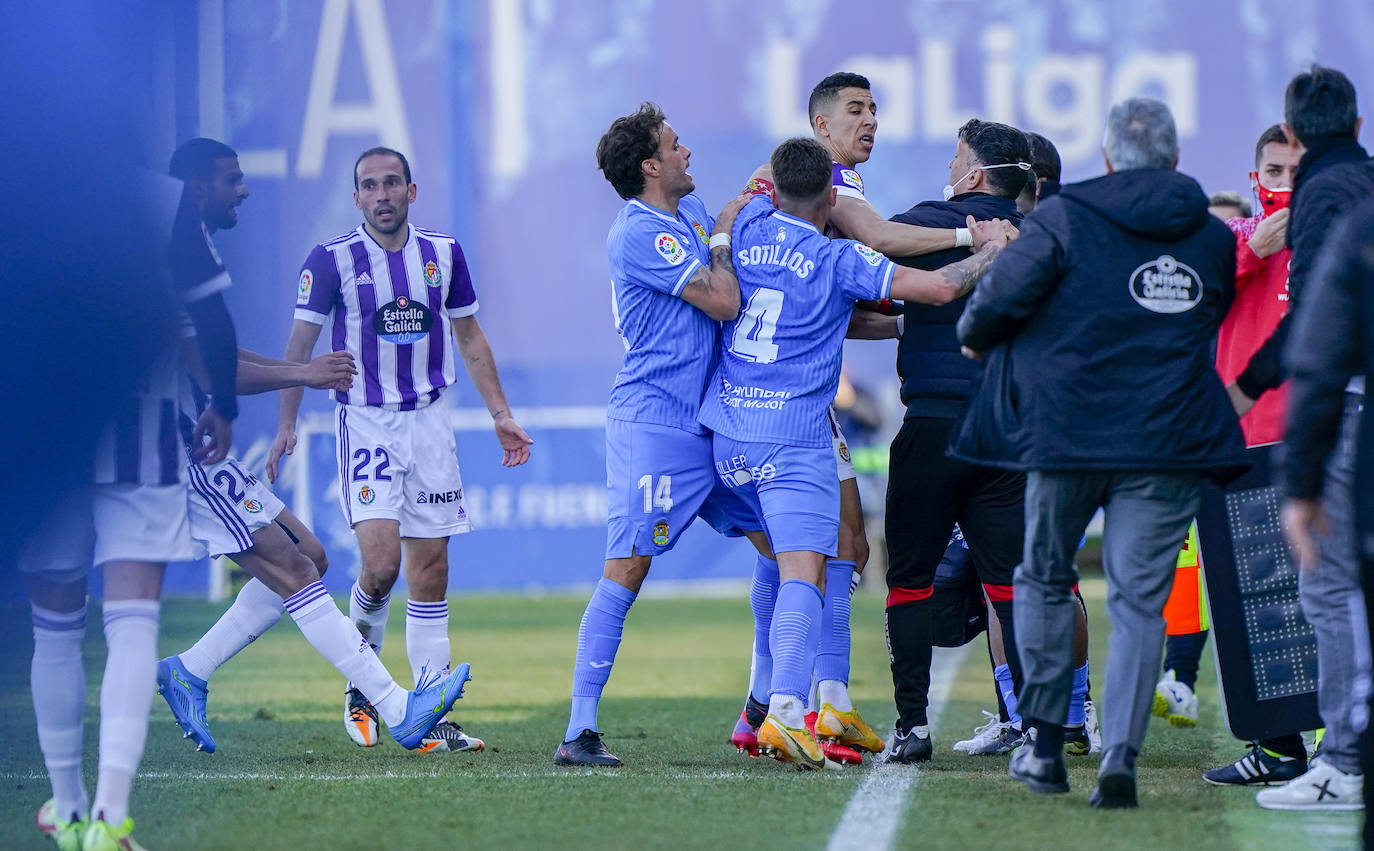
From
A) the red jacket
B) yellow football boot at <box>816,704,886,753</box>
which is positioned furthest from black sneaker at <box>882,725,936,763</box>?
the red jacket

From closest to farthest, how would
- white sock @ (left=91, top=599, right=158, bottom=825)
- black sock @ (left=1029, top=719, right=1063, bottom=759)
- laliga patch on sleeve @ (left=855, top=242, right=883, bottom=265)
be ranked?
white sock @ (left=91, top=599, right=158, bottom=825), black sock @ (left=1029, top=719, right=1063, bottom=759), laliga patch on sleeve @ (left=855, top=242, right=883, bottom=265)

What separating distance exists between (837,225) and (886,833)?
2.56m

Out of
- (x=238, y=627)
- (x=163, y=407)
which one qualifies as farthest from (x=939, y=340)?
(x=238, y=627)

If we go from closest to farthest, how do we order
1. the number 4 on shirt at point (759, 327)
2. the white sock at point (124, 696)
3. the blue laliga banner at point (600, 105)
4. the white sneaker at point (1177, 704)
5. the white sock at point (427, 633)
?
the white sock at point (124, 696)
the number 4 on shirt at point (759, 327)
the white sock at point (427, 633)
the white sneaker at point (1177, 704)
the blue laliga banner at point (600, 105)

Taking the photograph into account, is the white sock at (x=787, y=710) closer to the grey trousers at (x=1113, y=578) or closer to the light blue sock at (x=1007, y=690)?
the grey trousers at (x=1113, y=578)

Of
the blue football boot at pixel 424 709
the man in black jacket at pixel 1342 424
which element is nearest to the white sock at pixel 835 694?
the blue football boot at pixel 424 709

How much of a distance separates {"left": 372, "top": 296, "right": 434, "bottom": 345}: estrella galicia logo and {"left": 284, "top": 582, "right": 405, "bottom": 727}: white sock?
53.8 inches

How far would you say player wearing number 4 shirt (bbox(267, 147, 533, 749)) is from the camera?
670 cm

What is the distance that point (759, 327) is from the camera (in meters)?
5.72

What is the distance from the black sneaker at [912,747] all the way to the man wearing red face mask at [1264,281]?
5.08 ft

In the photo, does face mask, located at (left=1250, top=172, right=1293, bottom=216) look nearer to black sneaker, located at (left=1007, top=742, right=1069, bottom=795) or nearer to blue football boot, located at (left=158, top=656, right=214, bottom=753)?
black sneaker, located at (left=1007, top=742, right=1069, bottom=795)

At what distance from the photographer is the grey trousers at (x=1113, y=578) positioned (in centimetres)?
462

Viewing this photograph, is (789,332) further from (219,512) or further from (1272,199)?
(219,512)

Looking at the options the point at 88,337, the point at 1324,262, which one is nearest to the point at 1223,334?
the point at 1324,262
